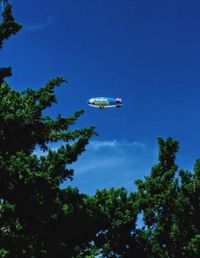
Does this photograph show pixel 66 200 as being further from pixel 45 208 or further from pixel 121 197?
pixel 121 197

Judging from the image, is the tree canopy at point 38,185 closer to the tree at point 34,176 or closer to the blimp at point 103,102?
the tree at point 34,176

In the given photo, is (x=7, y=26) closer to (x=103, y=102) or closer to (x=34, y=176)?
(x=34, y=176)

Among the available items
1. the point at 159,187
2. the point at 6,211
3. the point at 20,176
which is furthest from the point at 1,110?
the point at 159,187

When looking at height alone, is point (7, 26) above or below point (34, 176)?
above

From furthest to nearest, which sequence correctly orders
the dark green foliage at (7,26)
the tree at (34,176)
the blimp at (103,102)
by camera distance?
the blimp at (103,102), the dark green foliage at (7,26), the tree at (34,176)

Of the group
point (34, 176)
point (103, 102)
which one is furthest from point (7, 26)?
point (103, 102)

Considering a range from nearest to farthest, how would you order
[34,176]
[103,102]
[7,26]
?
[34,176] < [7,26] < [103,102]

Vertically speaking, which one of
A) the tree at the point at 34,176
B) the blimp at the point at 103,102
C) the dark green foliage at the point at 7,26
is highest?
the blimp at the point at 103,102

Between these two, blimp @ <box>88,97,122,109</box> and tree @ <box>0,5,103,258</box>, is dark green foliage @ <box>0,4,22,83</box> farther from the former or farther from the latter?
blimp @ <box>88,97,122,109</box>

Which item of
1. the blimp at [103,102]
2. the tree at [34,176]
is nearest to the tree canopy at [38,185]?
the tree at [34,176]

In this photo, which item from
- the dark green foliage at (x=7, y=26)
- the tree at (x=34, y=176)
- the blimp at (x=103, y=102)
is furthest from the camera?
the blimp at (x=103, y=102)

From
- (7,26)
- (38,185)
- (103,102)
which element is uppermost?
(103,102)

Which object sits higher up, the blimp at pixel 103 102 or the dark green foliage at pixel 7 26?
the blimp at pixel 103 102

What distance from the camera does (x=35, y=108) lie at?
18750mm
